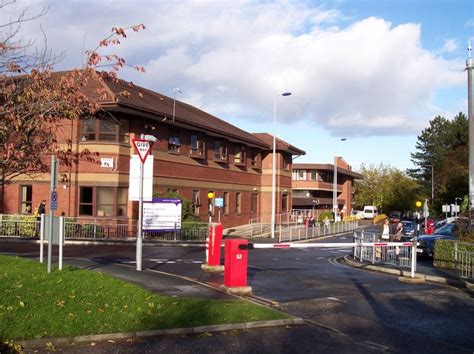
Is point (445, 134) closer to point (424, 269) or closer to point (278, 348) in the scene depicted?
point (424, 269)

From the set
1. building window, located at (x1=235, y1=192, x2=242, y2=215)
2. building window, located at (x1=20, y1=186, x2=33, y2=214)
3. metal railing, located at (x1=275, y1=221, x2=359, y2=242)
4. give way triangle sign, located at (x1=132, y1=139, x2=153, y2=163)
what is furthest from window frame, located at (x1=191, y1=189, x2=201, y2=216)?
give way triangle sign, located at (x1=132, y1=139, x2=153, y2=163)

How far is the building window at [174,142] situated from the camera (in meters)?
33.3

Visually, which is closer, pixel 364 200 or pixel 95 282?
pixel 95 282

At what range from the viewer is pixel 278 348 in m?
7.08

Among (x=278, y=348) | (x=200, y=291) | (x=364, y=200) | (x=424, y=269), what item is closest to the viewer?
(x=278, y=348)

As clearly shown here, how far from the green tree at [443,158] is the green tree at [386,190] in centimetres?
243

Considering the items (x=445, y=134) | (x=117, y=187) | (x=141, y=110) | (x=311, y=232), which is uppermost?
(x=445, y=134)

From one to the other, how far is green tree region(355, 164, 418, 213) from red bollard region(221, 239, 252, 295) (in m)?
95.1

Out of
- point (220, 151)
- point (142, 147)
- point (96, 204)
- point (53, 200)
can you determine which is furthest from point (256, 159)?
point (53, 200)

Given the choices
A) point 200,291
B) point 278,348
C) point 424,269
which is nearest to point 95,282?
point 200,291

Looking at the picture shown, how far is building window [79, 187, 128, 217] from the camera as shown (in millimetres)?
29328

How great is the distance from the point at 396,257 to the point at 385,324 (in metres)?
10.3

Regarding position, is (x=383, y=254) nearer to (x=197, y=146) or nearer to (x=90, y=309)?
(x=90, y=309)

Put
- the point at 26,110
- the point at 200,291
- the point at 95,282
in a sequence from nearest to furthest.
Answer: the point at 26,110 → the point at 95,282 → the point at 200,291
